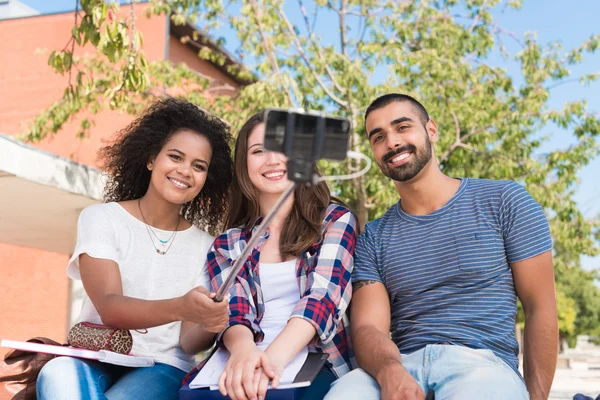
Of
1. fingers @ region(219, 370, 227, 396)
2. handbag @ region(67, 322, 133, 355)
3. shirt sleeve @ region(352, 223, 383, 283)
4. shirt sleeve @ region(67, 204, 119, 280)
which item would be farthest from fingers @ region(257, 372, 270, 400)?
shirt sleeve @ region(67, 204, 119, 280)

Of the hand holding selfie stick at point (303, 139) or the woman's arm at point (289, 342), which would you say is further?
the woman's arm at point (289, 342)

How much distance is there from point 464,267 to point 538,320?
1.26ft

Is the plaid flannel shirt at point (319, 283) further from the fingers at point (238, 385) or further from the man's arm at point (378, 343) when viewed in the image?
the fingers at point (238, 385)

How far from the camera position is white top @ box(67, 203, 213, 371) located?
317 centimetres

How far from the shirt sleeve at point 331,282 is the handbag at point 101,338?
73cm

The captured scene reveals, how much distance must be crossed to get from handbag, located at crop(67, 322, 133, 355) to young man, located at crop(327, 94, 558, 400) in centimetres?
91

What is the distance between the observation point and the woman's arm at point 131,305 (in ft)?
7.98

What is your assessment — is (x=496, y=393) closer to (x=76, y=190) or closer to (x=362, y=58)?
(x=76, y=190)

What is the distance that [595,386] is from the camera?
1698 centimetres

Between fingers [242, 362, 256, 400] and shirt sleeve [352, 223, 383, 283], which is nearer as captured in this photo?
fingers [242, 362, 256, 400]

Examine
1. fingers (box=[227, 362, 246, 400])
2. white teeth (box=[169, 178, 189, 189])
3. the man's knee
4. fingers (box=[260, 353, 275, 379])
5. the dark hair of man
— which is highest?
the dark hair of man

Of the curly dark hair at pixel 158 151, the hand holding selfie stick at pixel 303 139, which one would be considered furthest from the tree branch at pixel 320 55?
the hand holding selfie stick at pixel 303 139

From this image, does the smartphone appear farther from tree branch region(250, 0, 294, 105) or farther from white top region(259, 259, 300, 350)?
tree branch region(250, 0, 294, 105)

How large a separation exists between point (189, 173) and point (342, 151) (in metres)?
1.99
